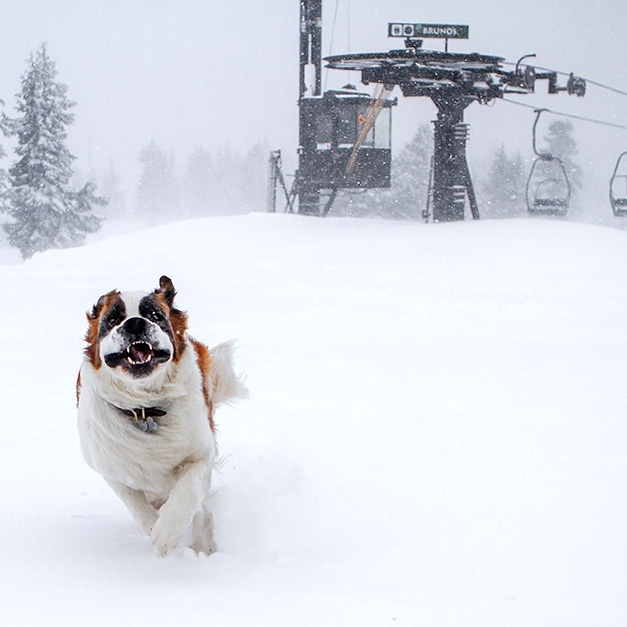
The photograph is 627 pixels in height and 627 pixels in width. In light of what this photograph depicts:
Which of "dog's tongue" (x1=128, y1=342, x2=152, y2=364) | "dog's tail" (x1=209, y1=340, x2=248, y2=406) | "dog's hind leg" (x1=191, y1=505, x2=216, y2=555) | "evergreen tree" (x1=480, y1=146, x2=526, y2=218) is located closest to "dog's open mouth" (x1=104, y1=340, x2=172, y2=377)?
"dog's tongue" (x1=128, y1=342, x2=152, y2=364)

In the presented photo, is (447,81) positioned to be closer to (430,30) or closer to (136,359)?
(430,30)

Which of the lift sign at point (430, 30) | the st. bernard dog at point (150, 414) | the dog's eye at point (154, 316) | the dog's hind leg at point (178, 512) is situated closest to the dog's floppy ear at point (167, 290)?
the st. bernard dog at point (150, 414)

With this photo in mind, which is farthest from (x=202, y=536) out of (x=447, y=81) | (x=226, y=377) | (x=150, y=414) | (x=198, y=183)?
(x=198, y=183)

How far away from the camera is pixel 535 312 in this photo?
10.3 meters

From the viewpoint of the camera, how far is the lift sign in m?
21.6

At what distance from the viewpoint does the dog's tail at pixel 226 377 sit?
5055mm

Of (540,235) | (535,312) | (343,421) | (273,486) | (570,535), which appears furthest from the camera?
(540,235)

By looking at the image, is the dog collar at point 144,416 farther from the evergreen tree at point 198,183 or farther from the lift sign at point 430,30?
the evergreen tree at point 198,183

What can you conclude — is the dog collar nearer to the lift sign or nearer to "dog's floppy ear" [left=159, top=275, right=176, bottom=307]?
"dog's floppy ear" [left=159, top=275, right=176, bottom=307]

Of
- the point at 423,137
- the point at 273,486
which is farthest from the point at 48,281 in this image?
the point at 423,137

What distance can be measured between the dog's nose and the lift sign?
1980 cm

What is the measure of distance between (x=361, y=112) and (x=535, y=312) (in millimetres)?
15581

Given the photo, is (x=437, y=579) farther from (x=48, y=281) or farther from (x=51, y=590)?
(x=48, y=281)

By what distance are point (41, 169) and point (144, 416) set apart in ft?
126
